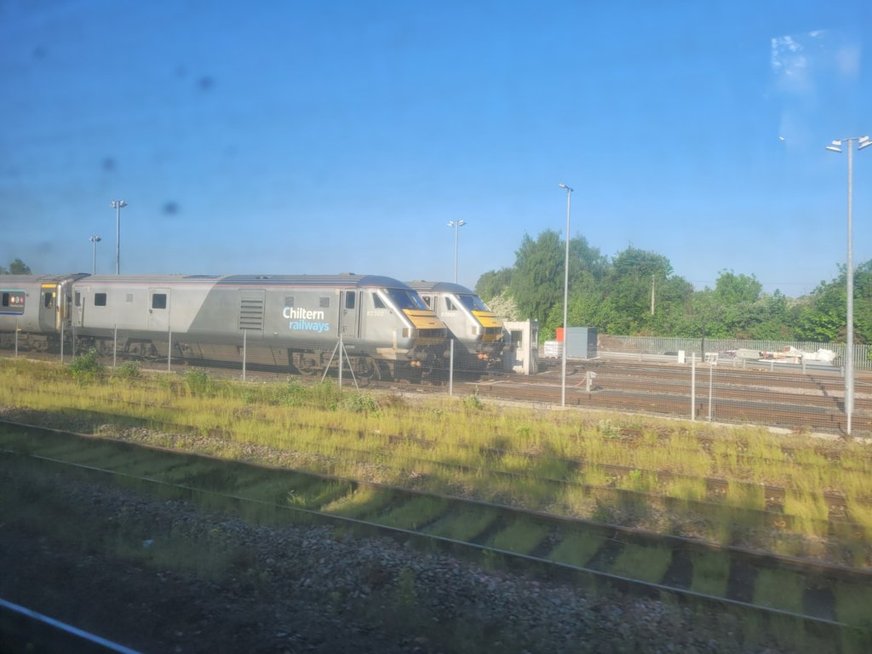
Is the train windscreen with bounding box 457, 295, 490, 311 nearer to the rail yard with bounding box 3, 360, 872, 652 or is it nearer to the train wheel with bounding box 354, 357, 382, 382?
the train wheel with bounding box 354, 357, 382, 382

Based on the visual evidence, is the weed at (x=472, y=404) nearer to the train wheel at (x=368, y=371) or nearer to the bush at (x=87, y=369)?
the train wheel at (x=368, y=371)

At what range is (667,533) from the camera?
8.14 metres

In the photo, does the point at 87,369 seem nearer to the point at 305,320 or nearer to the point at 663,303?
the point at 305,320

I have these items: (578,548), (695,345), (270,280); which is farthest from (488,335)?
(695,345)

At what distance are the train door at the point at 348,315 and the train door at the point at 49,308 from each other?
14.8 m

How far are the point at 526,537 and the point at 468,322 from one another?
18.5 metres

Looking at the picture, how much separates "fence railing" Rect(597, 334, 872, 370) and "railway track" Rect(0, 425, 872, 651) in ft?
108

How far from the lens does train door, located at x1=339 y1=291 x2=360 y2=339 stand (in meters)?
22.3

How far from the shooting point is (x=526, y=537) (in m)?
7.80

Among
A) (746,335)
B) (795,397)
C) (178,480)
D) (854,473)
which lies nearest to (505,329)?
(795,397)

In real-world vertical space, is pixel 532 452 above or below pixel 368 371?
below

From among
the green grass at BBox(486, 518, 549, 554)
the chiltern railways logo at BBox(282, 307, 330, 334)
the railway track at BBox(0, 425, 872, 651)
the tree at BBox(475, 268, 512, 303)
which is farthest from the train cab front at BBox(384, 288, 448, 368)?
the tree at BBox(475, 268, 512, 303)

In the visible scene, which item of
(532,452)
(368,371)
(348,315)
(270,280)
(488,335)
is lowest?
(532,452)

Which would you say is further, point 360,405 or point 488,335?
A: point 488,335
